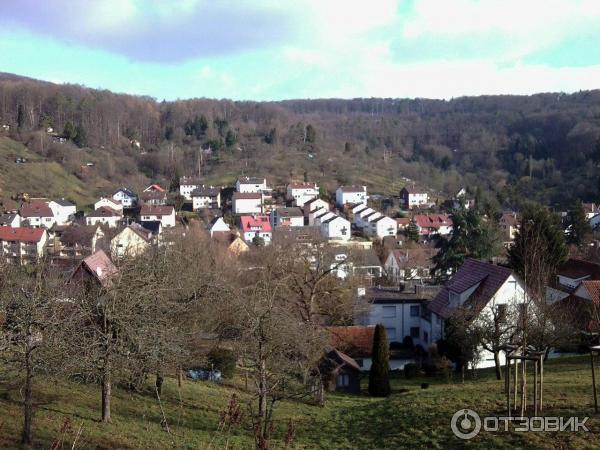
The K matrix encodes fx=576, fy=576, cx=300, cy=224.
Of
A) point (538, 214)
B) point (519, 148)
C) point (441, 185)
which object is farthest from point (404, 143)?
point (538, 214)

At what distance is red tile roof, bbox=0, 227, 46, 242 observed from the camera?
52.2 m

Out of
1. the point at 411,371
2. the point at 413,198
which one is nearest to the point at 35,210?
the point at 413,198

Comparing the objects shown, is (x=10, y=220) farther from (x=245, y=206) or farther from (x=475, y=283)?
(x=475, y=283)

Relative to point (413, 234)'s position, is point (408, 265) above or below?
below

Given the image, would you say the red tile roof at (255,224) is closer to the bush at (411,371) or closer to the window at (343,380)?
the bush at (411,371)

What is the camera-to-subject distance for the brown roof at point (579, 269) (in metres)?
28.6

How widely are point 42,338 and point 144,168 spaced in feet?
288

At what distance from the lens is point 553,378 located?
47.9 feet

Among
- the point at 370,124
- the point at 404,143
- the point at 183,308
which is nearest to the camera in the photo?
the point at 183,308

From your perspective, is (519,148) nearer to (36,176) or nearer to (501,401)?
(36,176)

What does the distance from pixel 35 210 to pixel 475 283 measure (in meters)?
53.6

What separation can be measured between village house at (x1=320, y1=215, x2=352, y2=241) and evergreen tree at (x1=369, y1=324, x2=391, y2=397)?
4457cm

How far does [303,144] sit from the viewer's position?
10812 centimetres

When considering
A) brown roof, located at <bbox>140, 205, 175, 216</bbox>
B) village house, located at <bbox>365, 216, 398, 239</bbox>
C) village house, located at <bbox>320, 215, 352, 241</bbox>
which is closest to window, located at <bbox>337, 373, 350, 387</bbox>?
village house, located at <bbox>320, 215, 352, 241</bbox>
